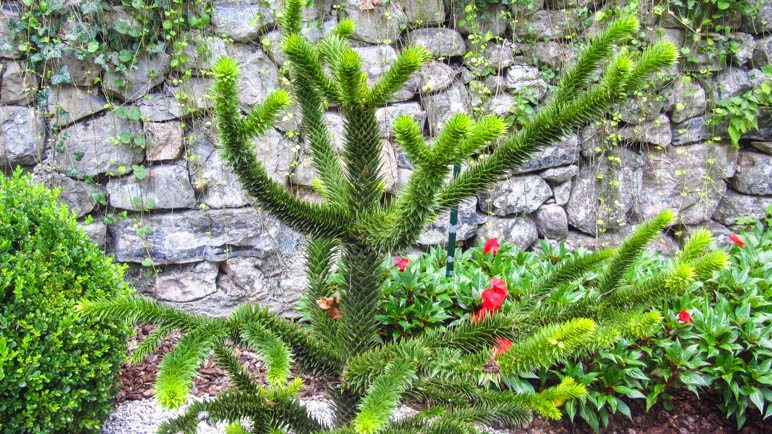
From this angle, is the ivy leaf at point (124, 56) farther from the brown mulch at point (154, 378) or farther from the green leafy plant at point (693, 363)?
the green leafy plant at point (693, 363)

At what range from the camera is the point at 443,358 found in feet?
3.80

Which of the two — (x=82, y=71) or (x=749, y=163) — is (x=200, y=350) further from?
(x=749, y=163)

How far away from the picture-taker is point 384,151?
3.37m

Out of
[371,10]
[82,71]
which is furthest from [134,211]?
[371,10]

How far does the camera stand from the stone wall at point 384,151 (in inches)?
122

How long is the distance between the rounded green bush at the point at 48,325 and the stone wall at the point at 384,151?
2.88ft

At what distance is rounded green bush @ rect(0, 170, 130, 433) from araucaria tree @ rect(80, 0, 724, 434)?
A: 3.52ft

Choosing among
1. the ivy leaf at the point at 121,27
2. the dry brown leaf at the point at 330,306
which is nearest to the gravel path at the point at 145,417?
the dry brown leaf at the point at 330,306

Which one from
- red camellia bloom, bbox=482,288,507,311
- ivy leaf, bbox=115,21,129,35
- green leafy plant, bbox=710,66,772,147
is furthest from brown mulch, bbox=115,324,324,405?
green leafy plant, bbox=710,66,772,147

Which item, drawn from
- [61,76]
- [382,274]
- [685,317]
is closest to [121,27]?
[61,76]

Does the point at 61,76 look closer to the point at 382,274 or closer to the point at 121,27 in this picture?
the point at 121,27

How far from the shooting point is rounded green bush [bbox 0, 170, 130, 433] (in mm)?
2025

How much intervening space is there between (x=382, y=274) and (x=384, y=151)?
2.06 m

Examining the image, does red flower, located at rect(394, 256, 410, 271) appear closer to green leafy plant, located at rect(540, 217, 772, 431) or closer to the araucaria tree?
green leafy plant, located at rect(540, 217, 772, 431)
